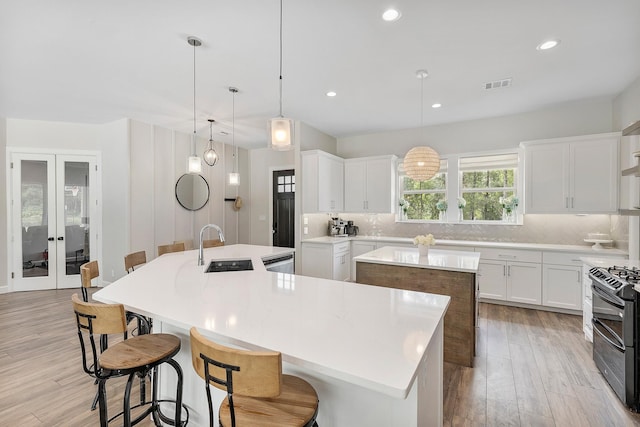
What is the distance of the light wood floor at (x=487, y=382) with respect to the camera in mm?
2066

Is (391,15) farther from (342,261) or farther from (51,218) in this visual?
(51,218)

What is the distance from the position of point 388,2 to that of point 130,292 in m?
2.77

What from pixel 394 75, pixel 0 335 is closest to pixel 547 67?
pixel 394 75

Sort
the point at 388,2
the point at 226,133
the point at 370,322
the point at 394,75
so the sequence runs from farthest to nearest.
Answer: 1. the point at 226,133
2. the point at 394,75
3. the point at 388,2
4. the point at 370,322

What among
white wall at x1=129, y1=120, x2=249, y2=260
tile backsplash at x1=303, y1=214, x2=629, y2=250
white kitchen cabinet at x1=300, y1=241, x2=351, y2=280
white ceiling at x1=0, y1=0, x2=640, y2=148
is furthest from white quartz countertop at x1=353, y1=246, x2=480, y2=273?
white wall at x1=129, y1=120, x2=249, y2=260

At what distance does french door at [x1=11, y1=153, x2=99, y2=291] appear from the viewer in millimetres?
5109

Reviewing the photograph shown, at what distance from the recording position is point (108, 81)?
11.7ft

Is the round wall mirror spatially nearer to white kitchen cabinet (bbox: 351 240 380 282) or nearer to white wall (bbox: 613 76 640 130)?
white kitchen cabinet (bbox: 351 240 380 282)

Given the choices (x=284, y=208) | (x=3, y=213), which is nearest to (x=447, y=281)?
(x=284, y=208)

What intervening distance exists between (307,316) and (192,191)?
211 inches

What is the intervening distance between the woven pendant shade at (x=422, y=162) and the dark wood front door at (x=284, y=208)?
10.7 ft

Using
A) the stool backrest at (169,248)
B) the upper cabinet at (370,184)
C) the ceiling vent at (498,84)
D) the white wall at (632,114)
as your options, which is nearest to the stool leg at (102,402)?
the stool backrest at (169,248)

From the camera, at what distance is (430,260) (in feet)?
10.3

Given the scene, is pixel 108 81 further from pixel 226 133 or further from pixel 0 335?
pixel 0 335
